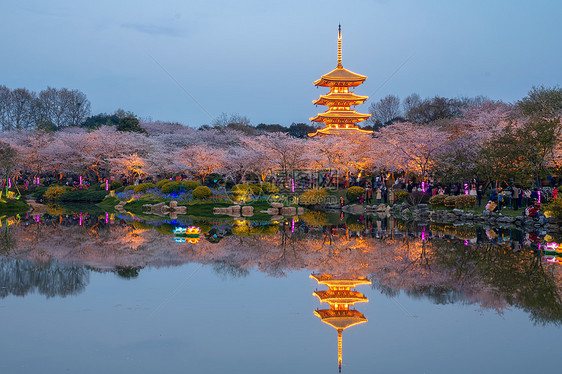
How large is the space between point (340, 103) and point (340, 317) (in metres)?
48.4

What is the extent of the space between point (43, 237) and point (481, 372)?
19.2 meters

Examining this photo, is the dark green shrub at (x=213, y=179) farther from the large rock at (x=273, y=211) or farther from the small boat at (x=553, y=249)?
the small boat at (x=553, y=249)

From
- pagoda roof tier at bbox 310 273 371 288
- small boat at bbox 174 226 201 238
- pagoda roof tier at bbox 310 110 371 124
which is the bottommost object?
pagoda roof tier at bbox 310 273 371 288

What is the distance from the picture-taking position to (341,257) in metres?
16.9

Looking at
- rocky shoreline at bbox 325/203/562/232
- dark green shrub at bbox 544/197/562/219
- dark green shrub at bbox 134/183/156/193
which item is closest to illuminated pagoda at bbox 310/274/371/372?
dark green shrub at bbox 544/197/562/219

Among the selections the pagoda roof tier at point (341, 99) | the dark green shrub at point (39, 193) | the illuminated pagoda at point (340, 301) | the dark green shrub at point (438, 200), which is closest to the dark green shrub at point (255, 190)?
the dark green shrub at point (438, 200)

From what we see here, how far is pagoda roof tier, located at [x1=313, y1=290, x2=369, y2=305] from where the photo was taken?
442 inches

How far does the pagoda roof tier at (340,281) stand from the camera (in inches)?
501

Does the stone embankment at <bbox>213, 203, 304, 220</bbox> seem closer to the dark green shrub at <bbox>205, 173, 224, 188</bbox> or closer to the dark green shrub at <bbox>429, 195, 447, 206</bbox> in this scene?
the dark green shrub at <bbox>429, 195, 447, 206</bbox>

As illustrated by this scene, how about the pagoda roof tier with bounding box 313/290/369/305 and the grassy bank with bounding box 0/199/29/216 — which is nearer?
the pagoda roof tier with bounding box 313/290/369/305

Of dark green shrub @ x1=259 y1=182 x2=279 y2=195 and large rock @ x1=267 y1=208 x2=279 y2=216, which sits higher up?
dark green shrub @ x1=259 y1=182 x2=279 y2=195

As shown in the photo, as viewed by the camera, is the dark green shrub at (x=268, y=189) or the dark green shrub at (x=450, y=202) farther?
the dark green shrub at (x=268, y=189)

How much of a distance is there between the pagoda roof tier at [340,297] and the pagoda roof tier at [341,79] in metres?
46.5

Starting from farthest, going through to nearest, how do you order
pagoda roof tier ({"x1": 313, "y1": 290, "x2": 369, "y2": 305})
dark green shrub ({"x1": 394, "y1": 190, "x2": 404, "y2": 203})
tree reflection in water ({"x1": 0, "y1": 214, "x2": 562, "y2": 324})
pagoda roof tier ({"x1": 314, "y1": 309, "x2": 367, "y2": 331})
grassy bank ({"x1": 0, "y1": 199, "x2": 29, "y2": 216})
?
dark green shrub ({"x1": 394, "y1": 190, "x2": 404, "y2": 203}) → grassy bank ({"x1": 0, "y1": 199, "x2": 29, "y2": 216}) → tree reflection in water ({"x1": 0, "y1": 214, "x2": 562, "y2": 324}) → pagoda roof tier ({"x1": 313, "y1": 290, "x2": 369, "y2": 305}) → pagoda roof tier ({"x1": 314, "y1": 309, "x2": 367, "y2": 331})
